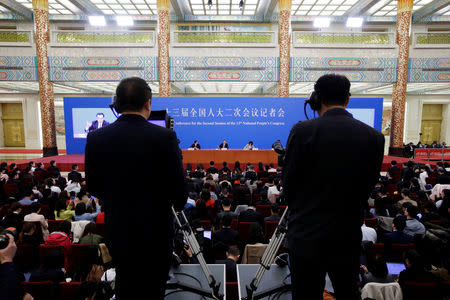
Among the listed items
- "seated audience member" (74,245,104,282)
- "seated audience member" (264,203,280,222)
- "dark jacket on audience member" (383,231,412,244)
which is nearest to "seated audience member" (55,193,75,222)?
"seated audience member" (74,245,104,282)

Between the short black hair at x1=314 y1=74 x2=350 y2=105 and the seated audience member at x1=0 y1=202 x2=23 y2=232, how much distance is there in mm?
3838

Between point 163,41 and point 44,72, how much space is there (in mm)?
5313

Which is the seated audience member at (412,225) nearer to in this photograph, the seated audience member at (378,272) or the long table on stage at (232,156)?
the seated audience member at (378,272)

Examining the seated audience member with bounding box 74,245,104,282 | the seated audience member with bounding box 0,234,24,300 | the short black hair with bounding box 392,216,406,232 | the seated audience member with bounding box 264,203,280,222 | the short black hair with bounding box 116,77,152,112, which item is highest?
the short black hair with bounding box 116,77,152,112

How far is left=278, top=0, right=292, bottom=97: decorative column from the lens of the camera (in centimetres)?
1120

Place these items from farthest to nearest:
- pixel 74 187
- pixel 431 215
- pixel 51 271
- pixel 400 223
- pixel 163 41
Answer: pixel 163 41 < pixel 74 187 < pixel 431 215 < pixel 400 223 < pixel 51 271

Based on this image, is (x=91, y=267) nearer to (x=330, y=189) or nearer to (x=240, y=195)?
(x=330, y=189)

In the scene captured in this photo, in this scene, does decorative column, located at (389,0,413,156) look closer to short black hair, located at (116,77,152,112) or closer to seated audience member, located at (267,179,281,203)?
seated audience member, located at (267,179,281,203)

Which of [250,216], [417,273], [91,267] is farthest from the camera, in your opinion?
[250,216]

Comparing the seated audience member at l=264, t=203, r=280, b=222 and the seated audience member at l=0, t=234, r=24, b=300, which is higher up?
the seated audience member at l=0, t=234, r=24, b=300

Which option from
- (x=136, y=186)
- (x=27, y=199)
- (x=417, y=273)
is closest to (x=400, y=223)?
(x=417, y=273)

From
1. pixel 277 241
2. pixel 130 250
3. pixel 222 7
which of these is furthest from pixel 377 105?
pixel 130 250

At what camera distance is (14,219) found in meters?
3.47

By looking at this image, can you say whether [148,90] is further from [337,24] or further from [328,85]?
[337,24]
